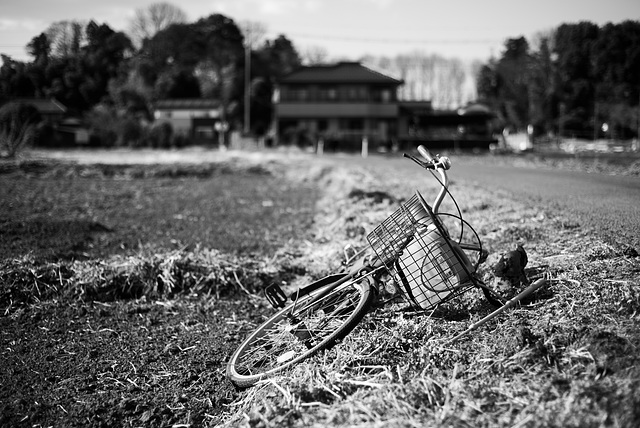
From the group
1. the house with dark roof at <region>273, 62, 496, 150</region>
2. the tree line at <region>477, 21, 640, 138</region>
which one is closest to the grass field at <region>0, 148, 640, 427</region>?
the tree line at <region>477, 21, 640, 138</region>

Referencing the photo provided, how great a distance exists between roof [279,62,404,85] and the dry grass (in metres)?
44.7

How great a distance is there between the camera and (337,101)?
1871 inches

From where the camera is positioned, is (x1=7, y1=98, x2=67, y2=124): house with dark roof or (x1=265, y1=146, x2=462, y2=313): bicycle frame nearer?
(x1=265, y1=146, x2=462, y2=313): bicycle frame

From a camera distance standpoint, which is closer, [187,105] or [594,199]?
[594,199]

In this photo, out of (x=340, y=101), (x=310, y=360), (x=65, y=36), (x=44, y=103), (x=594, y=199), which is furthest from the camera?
(x=340, y=101)

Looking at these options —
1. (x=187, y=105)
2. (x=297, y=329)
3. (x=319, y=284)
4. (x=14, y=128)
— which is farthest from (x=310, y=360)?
(x=187, y=105)

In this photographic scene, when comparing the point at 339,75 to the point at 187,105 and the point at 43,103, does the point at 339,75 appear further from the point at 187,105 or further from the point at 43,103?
the point at 43,103

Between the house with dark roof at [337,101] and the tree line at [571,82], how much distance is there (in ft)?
45.9

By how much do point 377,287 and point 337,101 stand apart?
45.2 m

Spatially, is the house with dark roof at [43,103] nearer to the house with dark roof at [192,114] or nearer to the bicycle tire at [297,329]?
the bicycle tire at [297,329]

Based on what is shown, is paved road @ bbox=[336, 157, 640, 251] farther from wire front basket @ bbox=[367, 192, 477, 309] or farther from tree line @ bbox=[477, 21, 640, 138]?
tree line @ bbox=[477, 21, 640, 138]

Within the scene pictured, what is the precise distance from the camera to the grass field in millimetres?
2545

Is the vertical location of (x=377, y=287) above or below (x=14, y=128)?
below

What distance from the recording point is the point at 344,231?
6.89 meters
